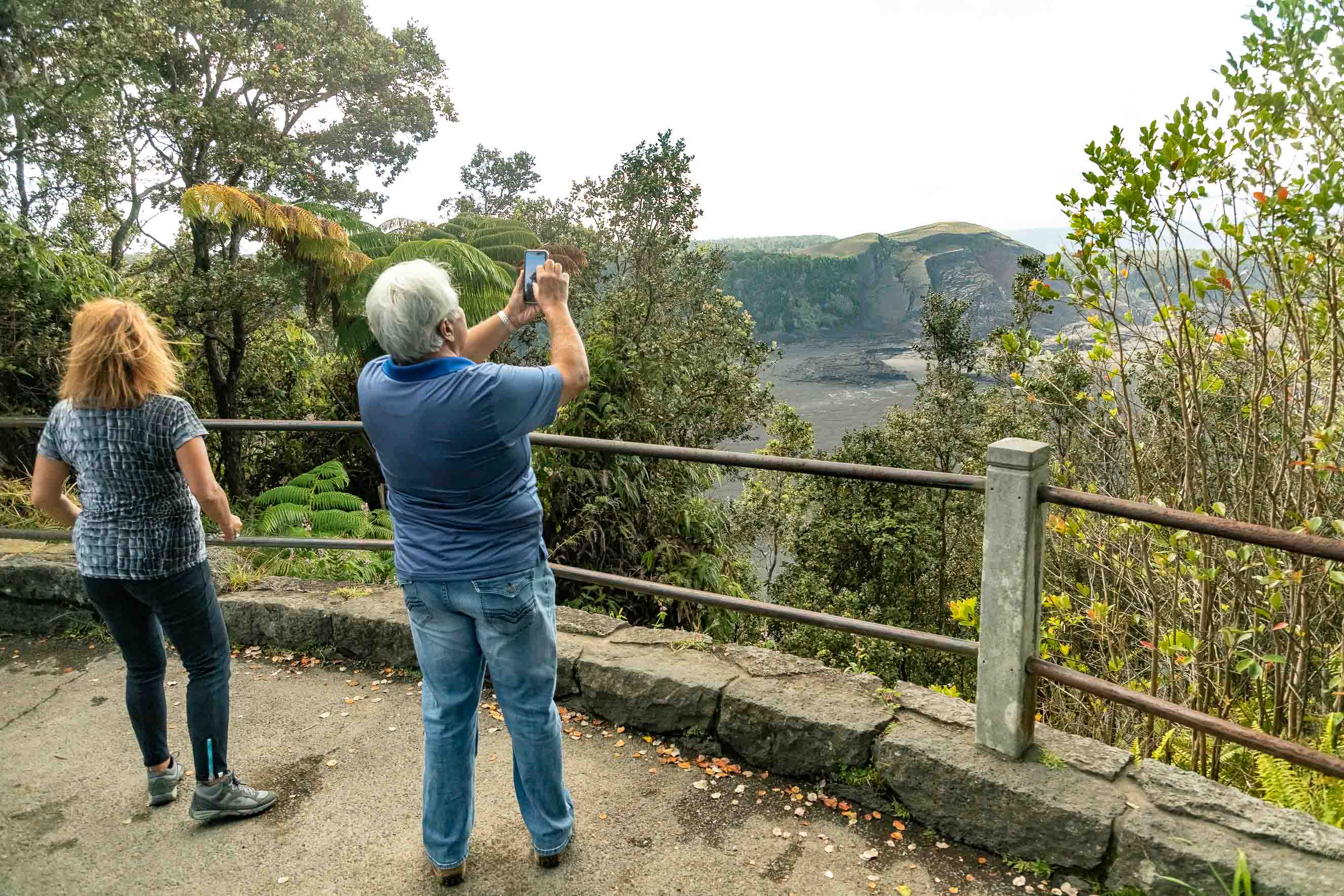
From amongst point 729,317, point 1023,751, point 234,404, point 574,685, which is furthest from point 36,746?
point 729,317

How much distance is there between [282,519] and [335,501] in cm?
59

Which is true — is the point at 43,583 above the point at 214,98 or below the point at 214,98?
below

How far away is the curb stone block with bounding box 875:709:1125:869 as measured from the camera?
259 cm

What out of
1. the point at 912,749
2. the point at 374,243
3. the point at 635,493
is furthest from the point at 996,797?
the point at 374,243

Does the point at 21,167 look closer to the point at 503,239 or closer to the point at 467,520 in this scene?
the point at 503,239

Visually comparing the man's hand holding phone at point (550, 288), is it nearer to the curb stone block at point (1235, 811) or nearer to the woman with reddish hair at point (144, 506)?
the woman with reddish hair at point (144, 506)

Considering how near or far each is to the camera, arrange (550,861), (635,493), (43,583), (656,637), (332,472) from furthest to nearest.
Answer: (332,472) → (635,493) → (43,583) → (656,637) → (550,861)

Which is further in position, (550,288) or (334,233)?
(334,233)

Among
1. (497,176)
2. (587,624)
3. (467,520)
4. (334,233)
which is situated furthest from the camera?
(497,176)

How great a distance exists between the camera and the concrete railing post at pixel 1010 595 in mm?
2686

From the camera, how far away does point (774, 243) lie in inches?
5787

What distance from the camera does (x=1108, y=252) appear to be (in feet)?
15.3

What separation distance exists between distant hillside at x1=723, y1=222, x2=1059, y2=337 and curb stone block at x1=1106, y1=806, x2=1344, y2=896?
11357cm

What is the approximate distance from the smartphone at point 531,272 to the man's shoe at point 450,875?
1615 mm
